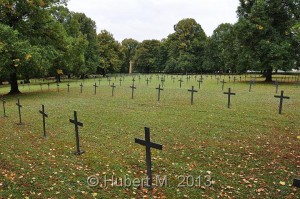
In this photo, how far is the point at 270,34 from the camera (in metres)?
32.6

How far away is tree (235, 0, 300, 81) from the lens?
31.2 metres

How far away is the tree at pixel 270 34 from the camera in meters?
31.2

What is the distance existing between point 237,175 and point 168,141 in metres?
3.38

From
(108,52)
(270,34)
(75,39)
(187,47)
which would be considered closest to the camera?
(75,39)

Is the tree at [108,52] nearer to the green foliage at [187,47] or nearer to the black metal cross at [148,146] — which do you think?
the green foliage at [187,47]

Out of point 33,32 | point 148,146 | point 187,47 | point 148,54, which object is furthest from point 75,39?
point 148,54

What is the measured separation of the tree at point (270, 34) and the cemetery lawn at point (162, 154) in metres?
19.1

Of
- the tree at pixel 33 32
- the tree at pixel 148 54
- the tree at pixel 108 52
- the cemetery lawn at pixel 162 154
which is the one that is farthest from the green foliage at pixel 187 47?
the cemetery lawn at pixel 162 154

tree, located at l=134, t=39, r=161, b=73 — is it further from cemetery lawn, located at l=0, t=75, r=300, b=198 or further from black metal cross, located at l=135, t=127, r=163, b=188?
black metal cross, located at l=135, t=127, r=163, b=188

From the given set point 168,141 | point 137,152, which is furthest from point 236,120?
point 137,152

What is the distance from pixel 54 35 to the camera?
25.6 meters

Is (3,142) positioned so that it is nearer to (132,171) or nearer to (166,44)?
(132,171)

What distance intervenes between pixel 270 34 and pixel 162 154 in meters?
30.1

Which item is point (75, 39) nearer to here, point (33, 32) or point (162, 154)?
point (33, 32)
